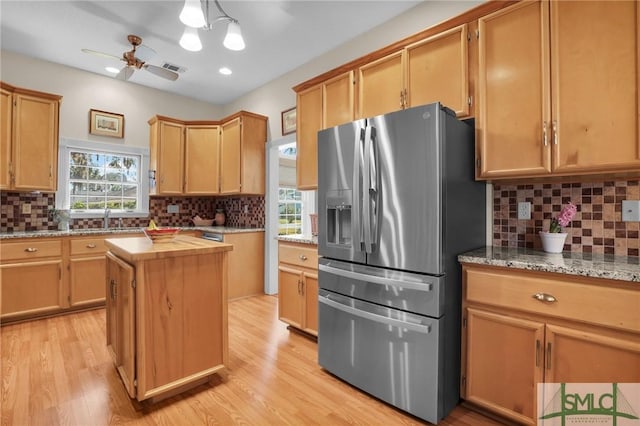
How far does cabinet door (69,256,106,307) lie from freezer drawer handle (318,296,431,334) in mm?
2874

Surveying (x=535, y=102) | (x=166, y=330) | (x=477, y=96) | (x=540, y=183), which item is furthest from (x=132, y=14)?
(x=540, y=183)

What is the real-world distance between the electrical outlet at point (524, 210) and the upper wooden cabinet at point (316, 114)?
146 cm

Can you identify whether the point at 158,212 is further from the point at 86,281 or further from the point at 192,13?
the point at 192,13

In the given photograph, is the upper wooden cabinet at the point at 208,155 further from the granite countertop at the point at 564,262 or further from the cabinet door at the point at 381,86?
the granite countertop at the point at 564,262

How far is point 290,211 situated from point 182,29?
296cm

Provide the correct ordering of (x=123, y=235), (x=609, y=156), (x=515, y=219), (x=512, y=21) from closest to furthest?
1. (x=609, y=156)
2. (x=512, y=21)
3. (x=515, y=219)
4. (x=123, y=235)

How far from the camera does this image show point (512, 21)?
1.84 meters

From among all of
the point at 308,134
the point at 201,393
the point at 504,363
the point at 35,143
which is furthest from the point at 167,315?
the point at 35,143

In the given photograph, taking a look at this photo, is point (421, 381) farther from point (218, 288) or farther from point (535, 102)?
point (535, 102)

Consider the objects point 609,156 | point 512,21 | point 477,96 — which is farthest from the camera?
point 477,96

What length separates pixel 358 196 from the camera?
2.01 metres

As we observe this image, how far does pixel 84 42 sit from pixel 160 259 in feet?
9.77

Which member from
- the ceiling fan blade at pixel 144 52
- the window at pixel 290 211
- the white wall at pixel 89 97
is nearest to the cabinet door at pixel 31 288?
the white wall at pixel 89 97

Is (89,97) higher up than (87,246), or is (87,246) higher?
(89,97)
